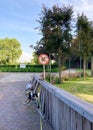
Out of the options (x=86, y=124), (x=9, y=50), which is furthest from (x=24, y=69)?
(x=86, y=124)

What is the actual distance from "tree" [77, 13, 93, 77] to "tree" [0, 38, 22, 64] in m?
44.6

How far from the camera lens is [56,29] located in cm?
1805

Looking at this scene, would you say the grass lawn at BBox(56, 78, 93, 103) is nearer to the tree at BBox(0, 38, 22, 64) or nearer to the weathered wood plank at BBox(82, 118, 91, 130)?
the weathered wood plank at BBox(82, 118, 91, 130)

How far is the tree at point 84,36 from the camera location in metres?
Answer: 22.1

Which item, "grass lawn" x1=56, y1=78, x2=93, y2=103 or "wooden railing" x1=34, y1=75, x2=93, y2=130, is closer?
"wooden railing" x1=34, y1=75, x2=93, y2=130

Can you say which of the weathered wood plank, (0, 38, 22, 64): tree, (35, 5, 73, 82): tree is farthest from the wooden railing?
(0, 38, 22, 64): tree

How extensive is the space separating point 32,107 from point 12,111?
2.84 feet

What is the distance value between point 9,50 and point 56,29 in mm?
52431

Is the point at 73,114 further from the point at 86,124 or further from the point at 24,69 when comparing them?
the point at 24,69

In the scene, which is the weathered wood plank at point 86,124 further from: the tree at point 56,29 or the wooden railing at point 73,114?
the tree at point 56,29

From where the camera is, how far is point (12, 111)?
27.0 feet


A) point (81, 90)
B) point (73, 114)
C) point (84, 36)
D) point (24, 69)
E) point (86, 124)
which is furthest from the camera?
point (24, 69)

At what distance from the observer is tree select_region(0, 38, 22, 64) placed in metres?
66.4

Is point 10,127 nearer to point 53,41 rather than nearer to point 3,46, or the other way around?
point 53,41
